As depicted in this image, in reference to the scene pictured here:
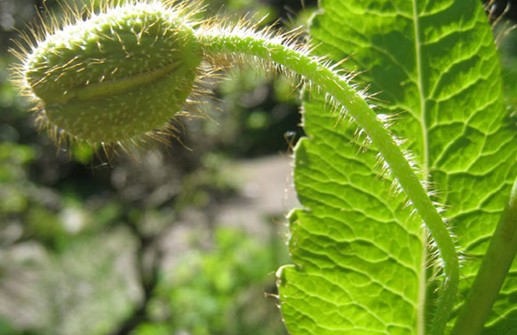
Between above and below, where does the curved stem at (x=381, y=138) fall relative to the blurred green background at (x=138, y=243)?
above

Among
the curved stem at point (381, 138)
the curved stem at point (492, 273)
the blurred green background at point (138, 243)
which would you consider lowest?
the blurred green background at point (138, 243)

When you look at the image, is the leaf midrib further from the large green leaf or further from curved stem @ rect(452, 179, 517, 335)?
curved stem @ rect(452, 179, 517, 335)

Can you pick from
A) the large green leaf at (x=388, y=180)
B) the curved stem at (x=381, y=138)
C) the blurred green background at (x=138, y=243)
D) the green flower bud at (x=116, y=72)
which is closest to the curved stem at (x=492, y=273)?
the curved stem at (x=381, y=138)

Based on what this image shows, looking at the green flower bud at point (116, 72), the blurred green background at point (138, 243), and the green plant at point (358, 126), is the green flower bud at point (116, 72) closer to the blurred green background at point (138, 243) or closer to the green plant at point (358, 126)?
the green plant at point (358, 126)

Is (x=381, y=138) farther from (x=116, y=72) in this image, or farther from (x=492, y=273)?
(x=116, y=72)

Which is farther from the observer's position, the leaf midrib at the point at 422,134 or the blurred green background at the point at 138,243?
the blurred green background at the point at 138,243

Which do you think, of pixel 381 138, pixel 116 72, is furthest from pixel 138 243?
pixel 381 138

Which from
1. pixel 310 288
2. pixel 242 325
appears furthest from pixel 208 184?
pixel 310 288
